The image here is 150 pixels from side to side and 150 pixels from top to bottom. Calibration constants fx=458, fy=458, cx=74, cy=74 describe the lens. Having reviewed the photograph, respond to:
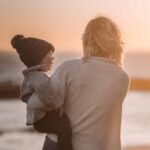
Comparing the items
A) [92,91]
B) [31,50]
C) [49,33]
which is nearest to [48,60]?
[31,50]

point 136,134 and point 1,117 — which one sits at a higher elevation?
point 1,117

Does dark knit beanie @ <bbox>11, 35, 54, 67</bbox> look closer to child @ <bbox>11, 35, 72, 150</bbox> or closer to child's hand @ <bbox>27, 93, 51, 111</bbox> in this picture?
child @ <bbox>11, 35, 72, 150</bbox>

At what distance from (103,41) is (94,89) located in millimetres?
130

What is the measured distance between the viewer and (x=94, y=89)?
1.22 metres

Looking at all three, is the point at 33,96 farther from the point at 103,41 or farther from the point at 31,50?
the point at 103,41

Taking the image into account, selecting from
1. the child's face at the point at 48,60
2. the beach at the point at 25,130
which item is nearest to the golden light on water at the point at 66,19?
the beach at the point at 25,130

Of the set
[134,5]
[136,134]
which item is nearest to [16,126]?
[136,134]

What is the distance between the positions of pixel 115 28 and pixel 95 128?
0.28m

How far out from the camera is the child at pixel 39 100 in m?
1.23

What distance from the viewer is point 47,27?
242 centimetres

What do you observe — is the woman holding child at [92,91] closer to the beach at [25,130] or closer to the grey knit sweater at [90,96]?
the grey knit sweater at [90,96]

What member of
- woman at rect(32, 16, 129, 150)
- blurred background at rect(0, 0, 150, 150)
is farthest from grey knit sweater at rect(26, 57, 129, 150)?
blurred background at rect(0, 0, 150, 150)

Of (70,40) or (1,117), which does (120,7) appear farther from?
(1,117)

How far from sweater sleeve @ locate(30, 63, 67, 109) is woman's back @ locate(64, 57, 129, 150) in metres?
0.02
